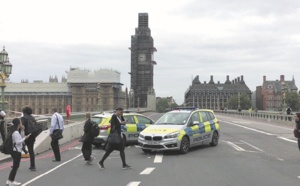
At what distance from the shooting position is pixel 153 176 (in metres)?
9.29

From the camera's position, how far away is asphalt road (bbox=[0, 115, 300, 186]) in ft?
28.4

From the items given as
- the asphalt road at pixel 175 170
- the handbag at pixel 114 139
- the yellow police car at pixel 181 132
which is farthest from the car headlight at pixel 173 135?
the handbag at pixel 114 139

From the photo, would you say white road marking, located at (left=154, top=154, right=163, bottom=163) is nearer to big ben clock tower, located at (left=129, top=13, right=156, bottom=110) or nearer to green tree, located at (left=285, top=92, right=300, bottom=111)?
green tree, located at (left=285, top=92, right=300, bottom=111)

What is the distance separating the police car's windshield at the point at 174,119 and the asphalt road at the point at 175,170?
1209 millimetres

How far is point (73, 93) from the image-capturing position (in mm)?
142500

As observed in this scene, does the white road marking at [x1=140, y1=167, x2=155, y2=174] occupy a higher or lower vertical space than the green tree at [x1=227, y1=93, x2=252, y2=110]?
lower

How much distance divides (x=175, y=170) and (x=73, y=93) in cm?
13557

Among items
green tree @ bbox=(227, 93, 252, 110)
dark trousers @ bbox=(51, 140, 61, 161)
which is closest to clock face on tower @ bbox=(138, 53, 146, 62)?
green tree @ bbox=(227, 93, 252, 110)

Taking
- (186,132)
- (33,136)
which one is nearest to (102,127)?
(186,132)

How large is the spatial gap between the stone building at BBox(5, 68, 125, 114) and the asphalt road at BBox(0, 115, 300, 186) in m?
119

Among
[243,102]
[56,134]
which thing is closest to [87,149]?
[56,134]

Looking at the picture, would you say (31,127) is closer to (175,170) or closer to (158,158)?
(175,170)

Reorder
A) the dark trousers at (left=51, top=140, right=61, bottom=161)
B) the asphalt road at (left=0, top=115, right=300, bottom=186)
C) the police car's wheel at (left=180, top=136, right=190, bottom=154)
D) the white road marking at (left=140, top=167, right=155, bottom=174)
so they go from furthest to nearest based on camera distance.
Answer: the police car's wheel at (left=180, top=136, right=190, bottom=154) → the dark trousers at (left=51, top=140, right=61, bottom=161) → the white road marking at (left=140, top=167, right=155, bottom=174) → the asphalt road at (left=0, top=115, right=300, bottom=186)

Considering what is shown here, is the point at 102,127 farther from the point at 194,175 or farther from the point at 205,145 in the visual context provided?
the point at 194,175
